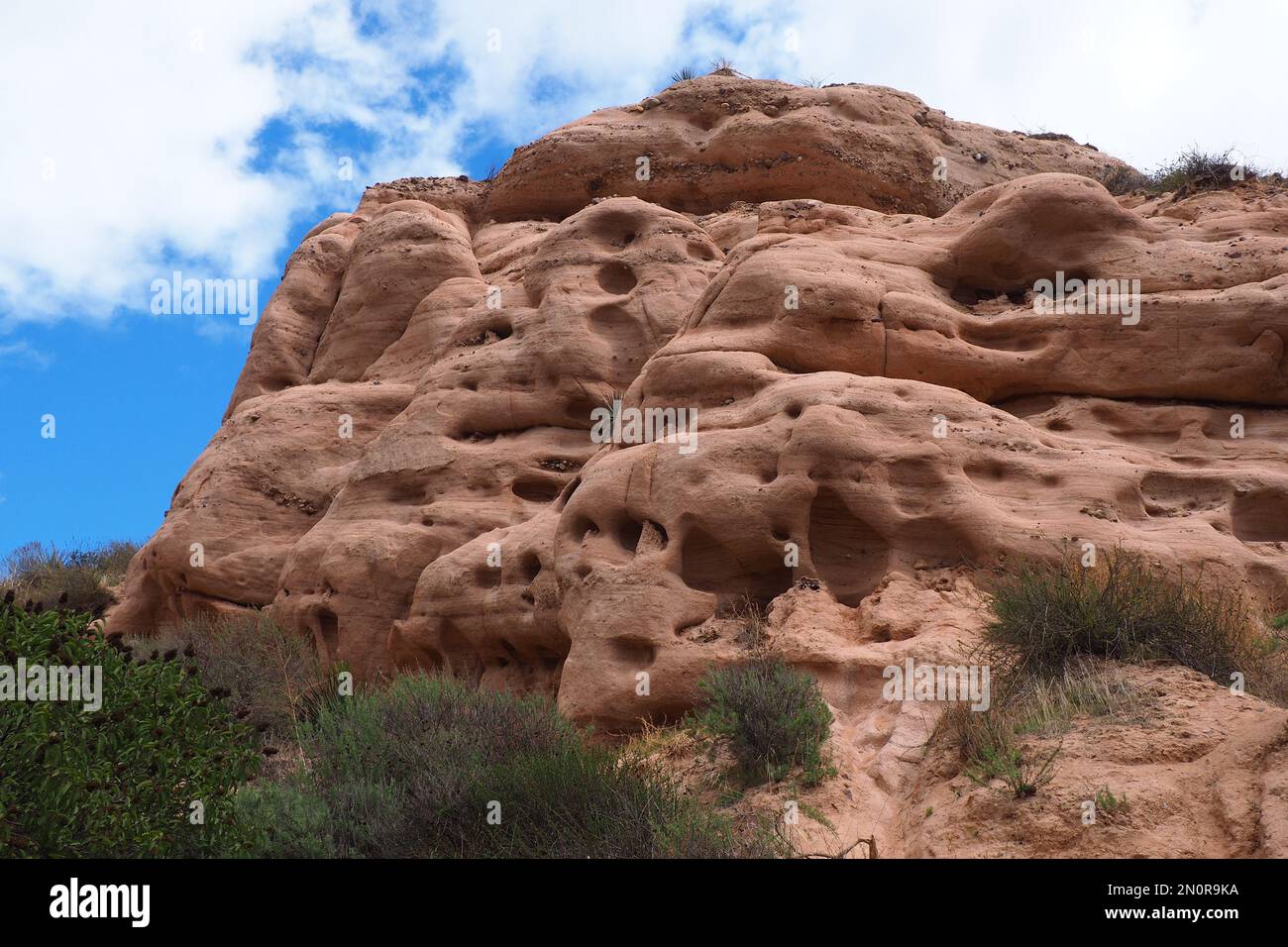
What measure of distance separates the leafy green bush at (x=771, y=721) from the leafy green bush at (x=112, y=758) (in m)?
2.92

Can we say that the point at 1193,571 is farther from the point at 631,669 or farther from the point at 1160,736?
the point at 631,669

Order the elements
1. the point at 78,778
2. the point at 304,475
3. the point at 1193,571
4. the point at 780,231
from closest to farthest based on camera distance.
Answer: the point at 78,778, the point at 1193,571, the point at 780,231, the point at 304,475

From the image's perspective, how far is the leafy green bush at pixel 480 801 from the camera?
20.2ft

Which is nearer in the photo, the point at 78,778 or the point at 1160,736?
the point at 78,778

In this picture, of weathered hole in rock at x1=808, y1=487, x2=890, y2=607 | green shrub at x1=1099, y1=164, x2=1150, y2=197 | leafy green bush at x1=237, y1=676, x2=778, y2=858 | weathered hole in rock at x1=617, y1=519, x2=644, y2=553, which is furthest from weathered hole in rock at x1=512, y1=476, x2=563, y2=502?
green shrub at x1=1099, y1=164, x2=1150, y2=197

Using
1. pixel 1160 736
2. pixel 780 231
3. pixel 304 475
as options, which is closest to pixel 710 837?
pixel 1160 736

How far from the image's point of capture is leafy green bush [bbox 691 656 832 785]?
705cm

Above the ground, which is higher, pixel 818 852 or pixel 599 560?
pixel 599 560

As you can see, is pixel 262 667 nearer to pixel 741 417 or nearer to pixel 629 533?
pixel 629 533

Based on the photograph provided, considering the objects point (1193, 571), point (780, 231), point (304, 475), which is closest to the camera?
point (1193, 571)

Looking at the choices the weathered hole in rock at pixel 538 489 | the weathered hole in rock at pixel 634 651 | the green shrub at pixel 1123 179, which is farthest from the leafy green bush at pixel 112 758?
the green shrub at pixel 1123 179

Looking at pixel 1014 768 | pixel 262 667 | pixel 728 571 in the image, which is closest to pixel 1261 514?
pixel 728 571

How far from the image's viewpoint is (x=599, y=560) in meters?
9.18

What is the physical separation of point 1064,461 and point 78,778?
7610 mm
